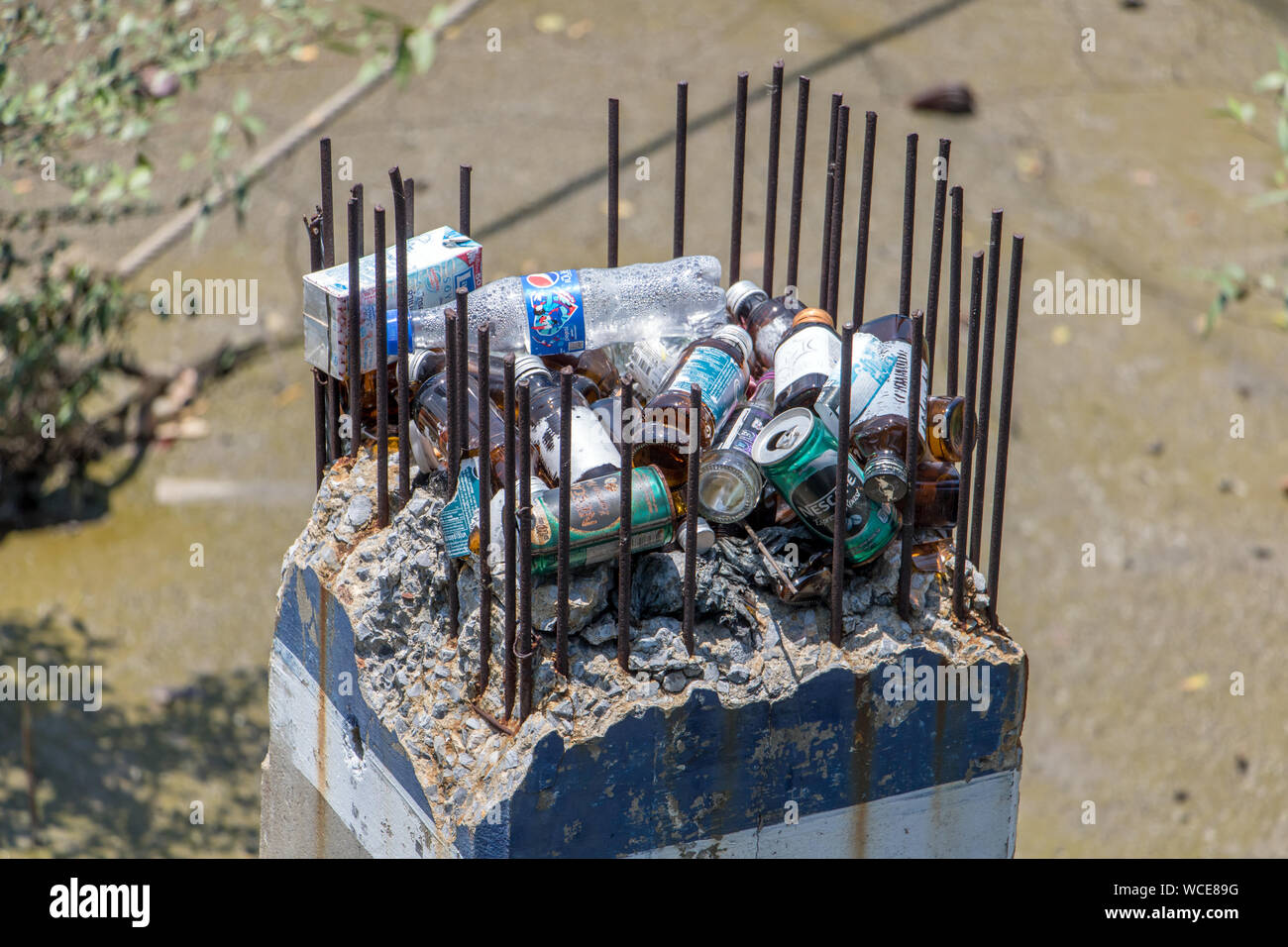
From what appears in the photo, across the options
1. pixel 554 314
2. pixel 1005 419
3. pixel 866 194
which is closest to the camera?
pixel 1005 419

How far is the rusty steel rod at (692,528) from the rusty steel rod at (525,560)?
11.4 inches

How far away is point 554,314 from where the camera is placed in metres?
3.35

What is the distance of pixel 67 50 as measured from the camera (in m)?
9.88

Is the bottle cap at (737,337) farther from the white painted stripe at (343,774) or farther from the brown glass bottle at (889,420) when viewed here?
the white painted stripe at (343,774)

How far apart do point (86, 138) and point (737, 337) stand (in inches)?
178

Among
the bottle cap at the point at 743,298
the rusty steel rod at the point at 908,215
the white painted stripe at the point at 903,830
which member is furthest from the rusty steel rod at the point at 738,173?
the white painted stripe at the point at 903,830

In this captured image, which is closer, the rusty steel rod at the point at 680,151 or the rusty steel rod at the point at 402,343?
the rusty steel rod at the point at 402,343

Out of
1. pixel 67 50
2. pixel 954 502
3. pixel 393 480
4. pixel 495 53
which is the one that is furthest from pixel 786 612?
pixel 67 50

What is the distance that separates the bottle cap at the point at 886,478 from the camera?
9.55 feet

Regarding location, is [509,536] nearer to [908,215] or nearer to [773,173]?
[908,215]

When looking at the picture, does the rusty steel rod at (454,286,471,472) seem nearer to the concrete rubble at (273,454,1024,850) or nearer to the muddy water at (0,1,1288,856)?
the concrete rubble at (273,454,1024,850)

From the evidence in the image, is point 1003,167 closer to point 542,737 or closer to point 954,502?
point 954,502

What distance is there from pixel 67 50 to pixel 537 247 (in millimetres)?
3772

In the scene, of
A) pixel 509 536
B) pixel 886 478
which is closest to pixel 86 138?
pixel 509 536
